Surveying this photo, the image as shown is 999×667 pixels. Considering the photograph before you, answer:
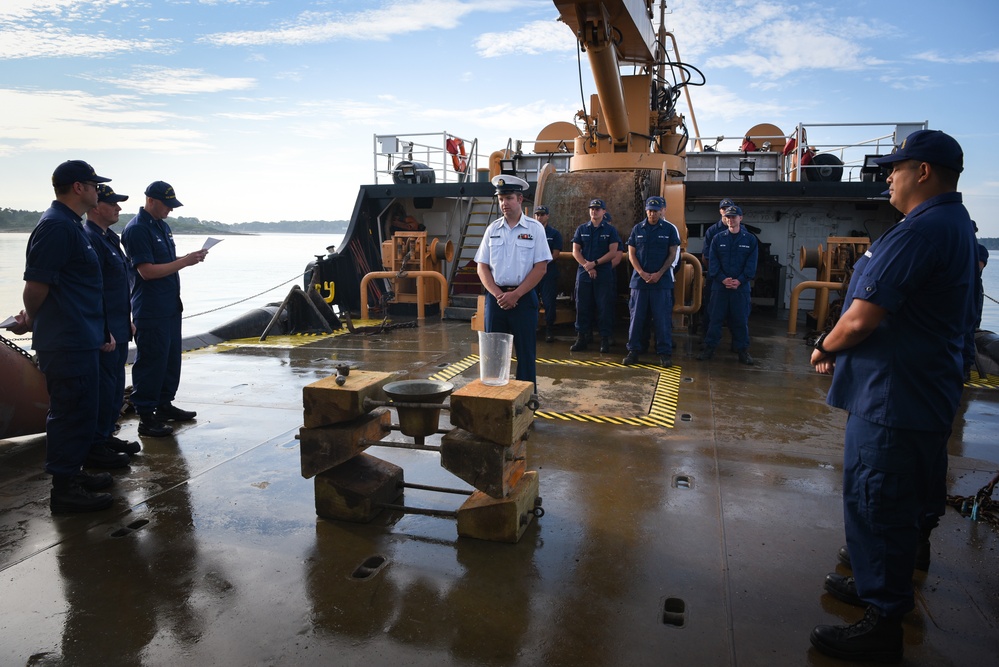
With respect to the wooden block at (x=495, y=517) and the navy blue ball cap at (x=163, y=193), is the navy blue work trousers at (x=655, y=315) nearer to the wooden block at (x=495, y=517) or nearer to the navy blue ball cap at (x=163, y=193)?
the wooden block at (x=495, y=517)

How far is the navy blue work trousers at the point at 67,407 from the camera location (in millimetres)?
3402

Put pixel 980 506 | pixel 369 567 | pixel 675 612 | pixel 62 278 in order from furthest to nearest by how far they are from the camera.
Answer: pixel 62 278
pixel 980 506
pixel 369 567
pixel 675 612

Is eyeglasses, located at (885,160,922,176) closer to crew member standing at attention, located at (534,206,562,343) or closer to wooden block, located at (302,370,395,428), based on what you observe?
wooden block, located at (302,370,395,428)

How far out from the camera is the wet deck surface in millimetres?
2299

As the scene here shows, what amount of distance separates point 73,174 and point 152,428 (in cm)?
185

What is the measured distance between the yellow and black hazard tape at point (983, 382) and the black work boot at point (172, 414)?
691cm

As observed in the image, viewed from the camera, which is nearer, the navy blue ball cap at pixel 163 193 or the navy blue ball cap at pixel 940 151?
the navy blue ball cap at pixel 940 151

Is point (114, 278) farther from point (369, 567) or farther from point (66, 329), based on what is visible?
point (369, 567)

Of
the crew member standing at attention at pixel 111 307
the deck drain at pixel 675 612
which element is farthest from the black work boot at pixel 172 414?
the deck drain at pixel 675 612

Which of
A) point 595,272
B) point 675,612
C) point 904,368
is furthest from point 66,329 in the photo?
point 595,272

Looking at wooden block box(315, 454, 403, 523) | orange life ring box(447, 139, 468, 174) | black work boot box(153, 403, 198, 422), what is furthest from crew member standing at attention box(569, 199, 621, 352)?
orange life ring box(447, 139, 468, 174)

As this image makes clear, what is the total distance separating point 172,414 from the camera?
16.1 ft

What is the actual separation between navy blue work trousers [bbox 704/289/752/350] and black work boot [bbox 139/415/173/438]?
5407 mm

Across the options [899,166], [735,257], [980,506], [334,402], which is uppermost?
[899,166]
